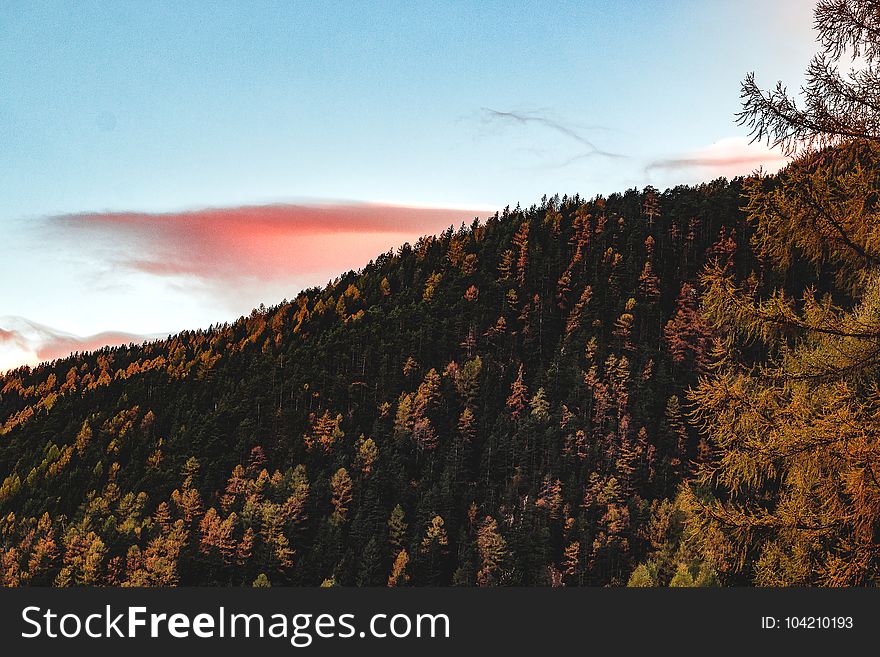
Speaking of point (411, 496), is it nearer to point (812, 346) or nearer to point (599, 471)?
point (599, 471)

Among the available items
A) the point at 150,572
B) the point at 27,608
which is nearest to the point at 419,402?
the point at 150,572

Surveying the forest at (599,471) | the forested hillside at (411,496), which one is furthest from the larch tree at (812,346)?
the forested hillside at (411,496)

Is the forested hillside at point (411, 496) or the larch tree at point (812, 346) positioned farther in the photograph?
the forested hillside at point (411, 496)

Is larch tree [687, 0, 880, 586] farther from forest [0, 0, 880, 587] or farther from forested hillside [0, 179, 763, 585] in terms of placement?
forested hillside [0, 179, 763, 585]

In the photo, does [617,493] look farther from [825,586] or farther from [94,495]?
[825,586]

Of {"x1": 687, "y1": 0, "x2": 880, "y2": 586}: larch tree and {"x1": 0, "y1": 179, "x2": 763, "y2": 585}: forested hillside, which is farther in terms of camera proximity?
{"x1": 0, "y1": 179, "x2": 763, "y2": 585}: forested hillside

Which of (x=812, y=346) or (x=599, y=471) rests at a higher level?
(x=812, y=346)

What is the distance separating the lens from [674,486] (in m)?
151

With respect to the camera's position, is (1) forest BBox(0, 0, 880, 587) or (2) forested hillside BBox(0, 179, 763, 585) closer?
(1) forest BBox(0, 0, 880, 587)

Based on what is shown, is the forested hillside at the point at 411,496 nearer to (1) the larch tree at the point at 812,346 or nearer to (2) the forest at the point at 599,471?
(2) the forest at the point at 599,471

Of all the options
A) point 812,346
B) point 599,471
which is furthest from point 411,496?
point 812,346

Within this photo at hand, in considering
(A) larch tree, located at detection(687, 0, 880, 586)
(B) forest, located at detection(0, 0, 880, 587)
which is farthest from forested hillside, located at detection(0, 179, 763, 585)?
(A) larch tree, located at detection(687, 0, 880, 586)

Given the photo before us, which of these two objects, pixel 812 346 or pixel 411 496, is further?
pixel 411 496

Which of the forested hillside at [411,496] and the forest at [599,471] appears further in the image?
the forested hillside at [411,496]
